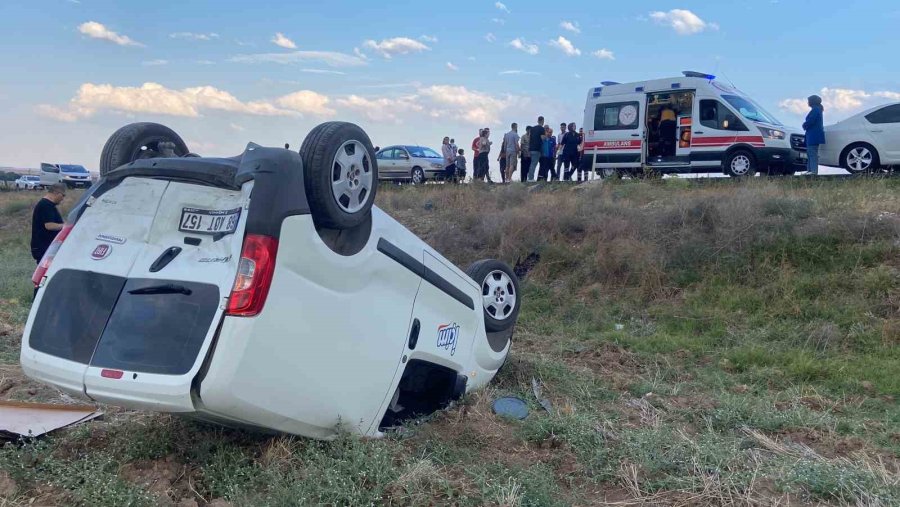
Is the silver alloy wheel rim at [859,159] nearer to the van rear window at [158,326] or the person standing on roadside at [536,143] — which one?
the person standing on roadside at [536,143]

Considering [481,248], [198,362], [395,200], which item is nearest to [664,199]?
[481,248]

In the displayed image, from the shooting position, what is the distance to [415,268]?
4.12 metres

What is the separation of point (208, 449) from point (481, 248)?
27.7 ft

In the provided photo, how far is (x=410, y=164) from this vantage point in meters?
22.6

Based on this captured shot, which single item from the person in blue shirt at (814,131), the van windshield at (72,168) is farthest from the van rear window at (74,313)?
the van windshield at (72,168)

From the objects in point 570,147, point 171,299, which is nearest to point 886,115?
point 570,147

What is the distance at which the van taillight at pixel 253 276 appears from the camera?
307cm

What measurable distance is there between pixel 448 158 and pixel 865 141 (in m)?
11.0

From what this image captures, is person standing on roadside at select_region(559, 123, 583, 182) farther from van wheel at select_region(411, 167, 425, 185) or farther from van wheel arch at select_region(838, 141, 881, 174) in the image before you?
van wheel arch at select_region(838, 141, 881, 174)

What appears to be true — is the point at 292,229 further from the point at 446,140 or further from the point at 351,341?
the point at 446,140

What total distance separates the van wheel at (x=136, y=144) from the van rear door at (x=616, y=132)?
14.1m

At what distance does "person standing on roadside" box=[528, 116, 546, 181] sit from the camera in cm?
1797

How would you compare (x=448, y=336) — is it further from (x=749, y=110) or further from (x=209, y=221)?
(x=749, y=110)

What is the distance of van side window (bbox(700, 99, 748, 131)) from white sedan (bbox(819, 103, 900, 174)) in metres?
1.74
